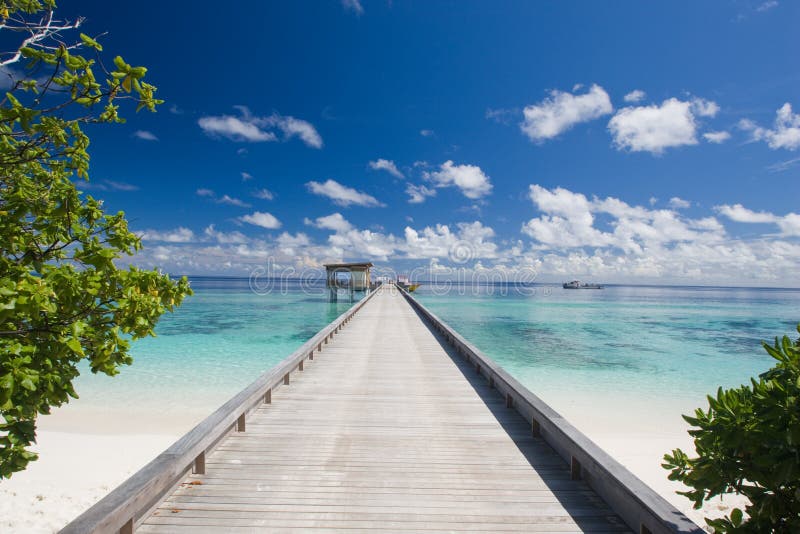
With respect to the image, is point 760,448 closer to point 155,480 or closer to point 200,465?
point 155,480

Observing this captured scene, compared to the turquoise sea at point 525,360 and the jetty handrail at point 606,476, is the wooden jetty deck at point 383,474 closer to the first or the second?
the jetty handrail at point 606,476

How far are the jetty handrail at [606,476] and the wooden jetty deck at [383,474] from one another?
→ 1 centimetres

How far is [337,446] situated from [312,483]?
794 millimetres

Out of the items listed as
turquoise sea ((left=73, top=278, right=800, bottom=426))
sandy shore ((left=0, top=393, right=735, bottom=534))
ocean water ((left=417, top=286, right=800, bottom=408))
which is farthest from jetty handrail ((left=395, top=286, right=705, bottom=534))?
ocean water ((left=417, top=286, right=800, bottom=408))

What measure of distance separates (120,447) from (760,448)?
954 centimetres

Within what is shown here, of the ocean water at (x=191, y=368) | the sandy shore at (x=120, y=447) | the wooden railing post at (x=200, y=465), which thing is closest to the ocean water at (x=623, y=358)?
the sandy shore at (x=120, y=447)

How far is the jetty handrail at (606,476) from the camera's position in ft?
7.77

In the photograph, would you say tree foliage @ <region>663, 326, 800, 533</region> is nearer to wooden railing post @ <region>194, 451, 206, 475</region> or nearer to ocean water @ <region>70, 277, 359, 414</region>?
wooden railing post @ <region>194, 451, 206, 475</region>

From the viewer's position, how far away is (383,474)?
3516 mm

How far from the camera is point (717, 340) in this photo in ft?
81.3

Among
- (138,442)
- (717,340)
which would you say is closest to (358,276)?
(717,340)

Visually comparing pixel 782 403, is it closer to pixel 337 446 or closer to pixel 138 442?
pixel 337 446

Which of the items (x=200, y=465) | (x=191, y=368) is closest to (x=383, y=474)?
(x=200, y=465)

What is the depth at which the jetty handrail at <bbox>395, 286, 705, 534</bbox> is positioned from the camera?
2367 mm
